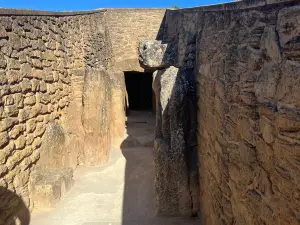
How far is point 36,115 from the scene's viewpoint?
4883mm

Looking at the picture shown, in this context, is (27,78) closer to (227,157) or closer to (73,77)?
(73,77)

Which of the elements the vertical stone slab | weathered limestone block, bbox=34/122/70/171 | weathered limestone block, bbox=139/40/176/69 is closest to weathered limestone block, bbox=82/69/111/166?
weathered limestone block, bbox=34/122/70/171

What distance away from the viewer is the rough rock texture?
418 cm

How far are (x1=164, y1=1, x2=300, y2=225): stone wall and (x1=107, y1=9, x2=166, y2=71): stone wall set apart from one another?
6.22 metres

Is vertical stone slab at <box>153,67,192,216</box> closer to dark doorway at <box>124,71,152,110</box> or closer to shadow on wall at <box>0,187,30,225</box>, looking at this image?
shadow on wall at <box>0,187,30,225</box>

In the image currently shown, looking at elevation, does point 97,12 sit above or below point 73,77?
above

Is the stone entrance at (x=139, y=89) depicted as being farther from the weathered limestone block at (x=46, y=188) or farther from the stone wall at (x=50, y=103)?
the weathered limestone block at (x=46, y=188)

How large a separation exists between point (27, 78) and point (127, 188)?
2593mm

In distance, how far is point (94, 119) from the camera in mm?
6461

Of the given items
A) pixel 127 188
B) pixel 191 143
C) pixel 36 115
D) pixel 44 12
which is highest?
pixel 44 12

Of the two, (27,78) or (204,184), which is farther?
(27,78)

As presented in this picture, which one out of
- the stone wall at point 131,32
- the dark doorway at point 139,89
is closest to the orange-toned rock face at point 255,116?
the stone wall at point 131,32

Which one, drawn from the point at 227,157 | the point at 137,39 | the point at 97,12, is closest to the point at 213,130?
the point at 227,157

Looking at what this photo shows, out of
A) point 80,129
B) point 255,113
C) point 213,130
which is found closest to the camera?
point 255,113
